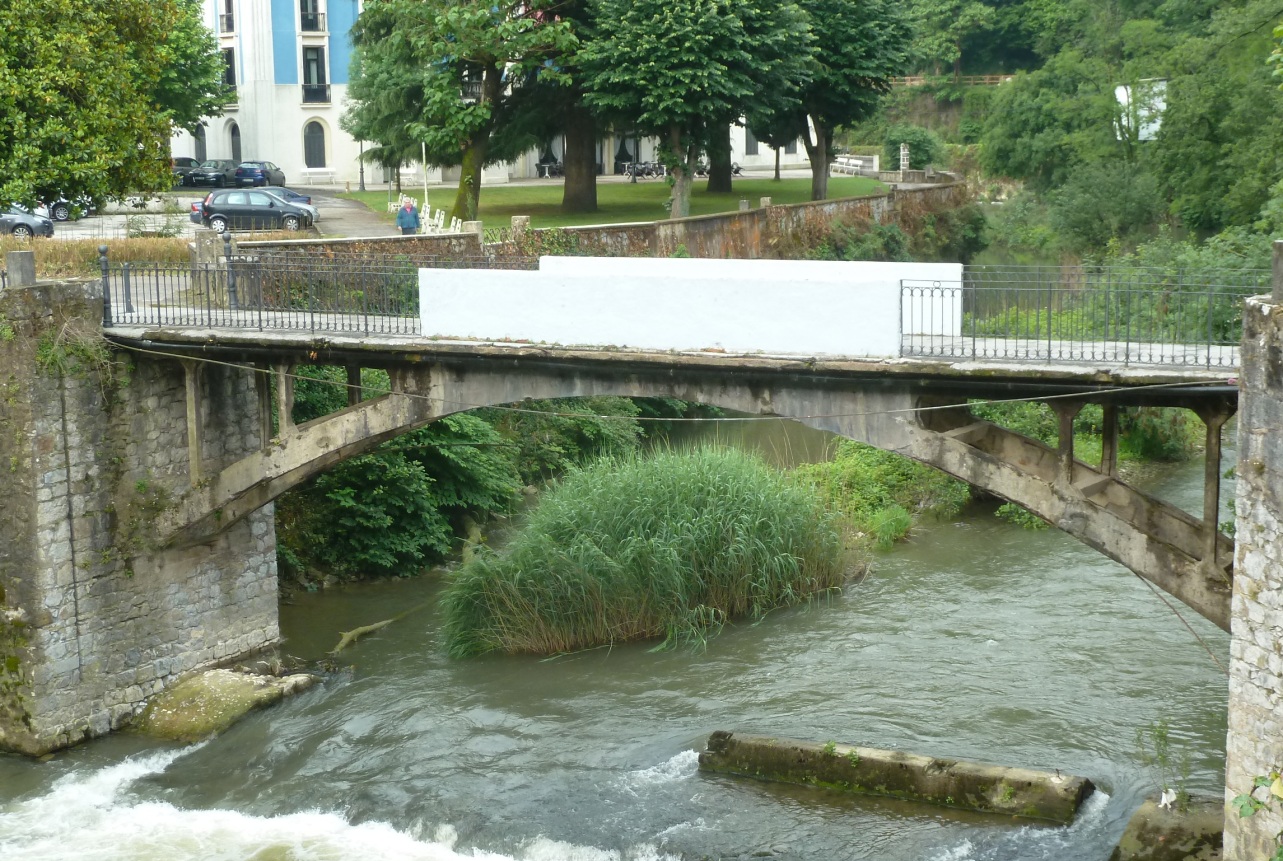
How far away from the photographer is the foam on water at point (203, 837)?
44.5 ft

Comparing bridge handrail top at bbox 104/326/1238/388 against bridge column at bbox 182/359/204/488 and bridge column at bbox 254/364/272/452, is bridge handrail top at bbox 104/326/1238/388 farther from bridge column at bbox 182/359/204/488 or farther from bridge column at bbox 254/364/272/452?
bridge column at bbox 254/364/272/452

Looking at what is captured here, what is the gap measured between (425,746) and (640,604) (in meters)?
3.73

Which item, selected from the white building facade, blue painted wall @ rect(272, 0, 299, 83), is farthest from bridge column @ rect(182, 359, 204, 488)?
blue painted wall @ rect(272, 0, 299, 83)

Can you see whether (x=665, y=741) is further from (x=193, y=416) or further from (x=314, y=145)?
(x=314, y=145)

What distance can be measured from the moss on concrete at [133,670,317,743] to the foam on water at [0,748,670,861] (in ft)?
5.01

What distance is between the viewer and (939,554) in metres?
22.0

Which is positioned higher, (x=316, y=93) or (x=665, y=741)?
(x=316, y=93)

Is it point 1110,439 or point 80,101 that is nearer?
point 1110,439

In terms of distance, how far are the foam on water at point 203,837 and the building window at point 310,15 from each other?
45815mm

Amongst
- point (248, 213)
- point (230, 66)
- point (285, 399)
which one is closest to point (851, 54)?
point (248, 213)

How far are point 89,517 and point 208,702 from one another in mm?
2511

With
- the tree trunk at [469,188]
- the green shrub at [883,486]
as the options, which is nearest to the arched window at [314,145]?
the tree trunk at [469,188]

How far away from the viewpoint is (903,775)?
13.7 metres

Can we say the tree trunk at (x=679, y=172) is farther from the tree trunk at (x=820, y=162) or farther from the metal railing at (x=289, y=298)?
the metal railing at (x=289, y=298)
